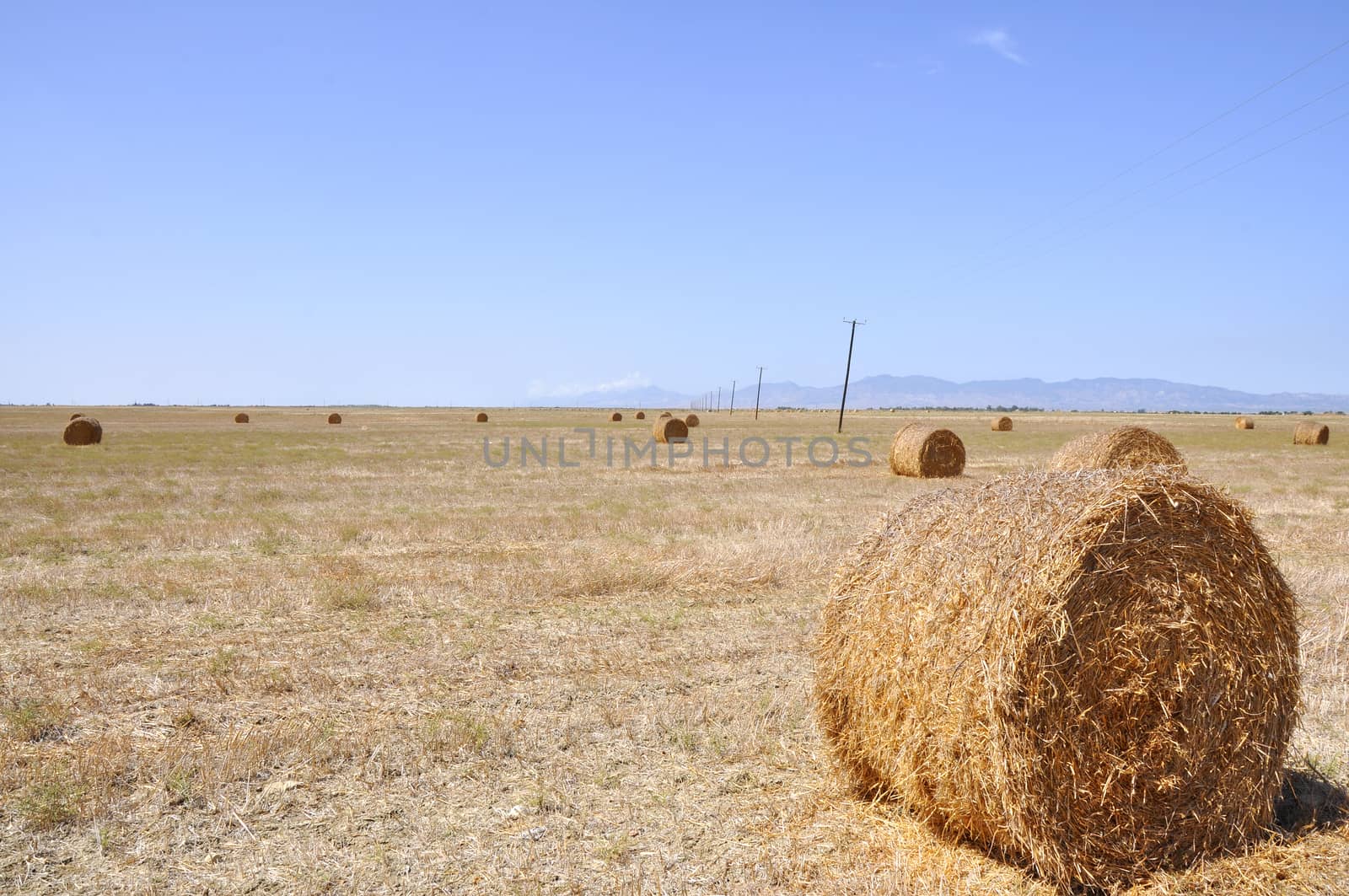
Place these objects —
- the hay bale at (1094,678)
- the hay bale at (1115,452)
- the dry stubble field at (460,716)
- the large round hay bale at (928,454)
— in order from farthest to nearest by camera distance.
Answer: the large round hay bale at (928,454) → the hay bale at (1115,452) → the dry stubble field at (460,716) → the hay bale at (1094,678)

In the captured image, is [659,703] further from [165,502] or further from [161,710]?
[165,502]

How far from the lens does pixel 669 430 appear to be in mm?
44156

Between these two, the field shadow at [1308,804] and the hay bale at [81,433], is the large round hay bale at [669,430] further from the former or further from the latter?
the field shadow at [1308,804]

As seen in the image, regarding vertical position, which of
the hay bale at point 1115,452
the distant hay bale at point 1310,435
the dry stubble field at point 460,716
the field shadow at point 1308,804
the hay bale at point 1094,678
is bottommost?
the dry stubble field at point 460,716

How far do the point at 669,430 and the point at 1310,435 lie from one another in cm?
2980

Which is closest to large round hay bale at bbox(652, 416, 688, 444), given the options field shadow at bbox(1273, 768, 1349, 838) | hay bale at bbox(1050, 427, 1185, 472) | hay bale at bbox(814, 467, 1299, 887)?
hay bale at bbox(1050, 427, 1185, 472)

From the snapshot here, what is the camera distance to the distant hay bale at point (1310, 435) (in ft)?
140

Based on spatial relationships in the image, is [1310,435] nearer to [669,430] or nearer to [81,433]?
[669,430]

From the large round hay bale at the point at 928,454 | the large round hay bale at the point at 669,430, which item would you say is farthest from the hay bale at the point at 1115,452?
the large round hay bale at the point at 669,430

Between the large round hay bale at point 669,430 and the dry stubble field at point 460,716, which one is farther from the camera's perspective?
the large round hay bale at point 669,430

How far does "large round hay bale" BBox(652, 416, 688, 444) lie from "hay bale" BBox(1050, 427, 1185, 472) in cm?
2548

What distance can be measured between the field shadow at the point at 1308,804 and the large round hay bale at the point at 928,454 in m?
18.9

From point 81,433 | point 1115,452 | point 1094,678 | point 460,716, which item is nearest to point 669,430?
point 81,433

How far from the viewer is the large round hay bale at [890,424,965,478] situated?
24375 mm
